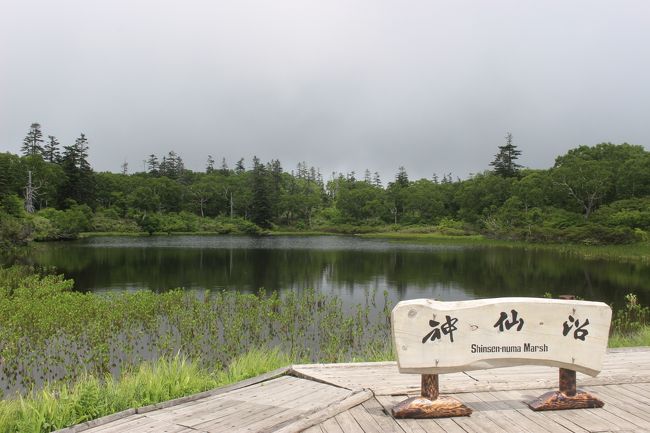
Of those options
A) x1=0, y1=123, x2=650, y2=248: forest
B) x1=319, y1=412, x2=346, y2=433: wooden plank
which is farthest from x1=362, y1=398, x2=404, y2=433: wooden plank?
x1=0, y1=123, x2=650, y2=248: forest

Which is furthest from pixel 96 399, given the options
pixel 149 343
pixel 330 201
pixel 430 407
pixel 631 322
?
pixel 330 201

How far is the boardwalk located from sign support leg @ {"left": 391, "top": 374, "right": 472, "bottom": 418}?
7 centimetres

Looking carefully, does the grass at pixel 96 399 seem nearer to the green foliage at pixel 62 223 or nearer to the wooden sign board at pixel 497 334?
the wooden sign board at pixel 497 334

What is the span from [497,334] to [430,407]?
0.90 m

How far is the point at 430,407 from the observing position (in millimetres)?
4176

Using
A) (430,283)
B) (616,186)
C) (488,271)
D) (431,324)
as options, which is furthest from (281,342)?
(616,186)

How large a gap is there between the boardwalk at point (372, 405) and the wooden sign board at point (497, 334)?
0.48 meters

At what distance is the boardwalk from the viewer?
13.1 feet

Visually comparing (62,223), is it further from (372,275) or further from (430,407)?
(430,407)

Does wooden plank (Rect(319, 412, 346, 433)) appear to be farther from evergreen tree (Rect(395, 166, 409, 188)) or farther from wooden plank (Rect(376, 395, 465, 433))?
evergreen tree (Rect(395, 166, 409, 188))

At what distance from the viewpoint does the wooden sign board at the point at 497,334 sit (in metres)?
4.11

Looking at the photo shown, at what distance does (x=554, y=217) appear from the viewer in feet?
169

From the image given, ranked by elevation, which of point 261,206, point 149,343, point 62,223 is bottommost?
point 149,343

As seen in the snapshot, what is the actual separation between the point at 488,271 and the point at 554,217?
30.3m
